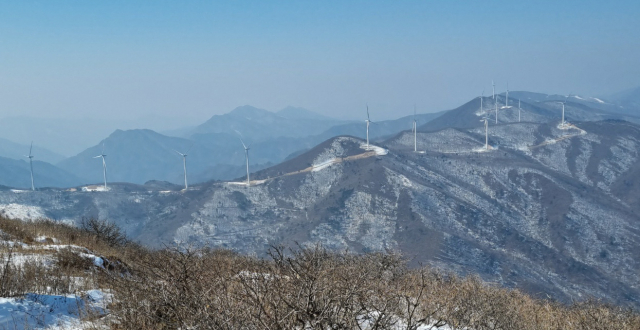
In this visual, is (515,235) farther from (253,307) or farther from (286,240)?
(253,307)

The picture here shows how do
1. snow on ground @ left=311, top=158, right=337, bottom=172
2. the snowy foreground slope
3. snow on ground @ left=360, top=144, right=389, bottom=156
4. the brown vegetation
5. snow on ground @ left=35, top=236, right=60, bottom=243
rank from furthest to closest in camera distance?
snow on ground @ left=360, top=144, right=389, bottom=156
snow on ground @ left=311, top=158, right=337, bottom=172
the snowy foreground slope
snow on ground @ left=35, top=236, right=60, bottom=243
the brown vegetation

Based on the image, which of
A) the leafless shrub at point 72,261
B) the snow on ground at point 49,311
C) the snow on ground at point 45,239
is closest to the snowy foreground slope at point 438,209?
the snow on ground at point 45,239

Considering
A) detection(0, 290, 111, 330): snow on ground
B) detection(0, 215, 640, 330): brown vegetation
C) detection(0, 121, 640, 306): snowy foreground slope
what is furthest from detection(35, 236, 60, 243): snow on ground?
detection(0, 121, 640, 306): snowy foreground slope

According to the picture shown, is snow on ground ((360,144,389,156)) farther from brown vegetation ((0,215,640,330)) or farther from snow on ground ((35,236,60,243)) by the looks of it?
brown vegetation ((0,215,640,330))

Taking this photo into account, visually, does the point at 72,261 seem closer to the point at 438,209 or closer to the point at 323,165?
the point at 438,209

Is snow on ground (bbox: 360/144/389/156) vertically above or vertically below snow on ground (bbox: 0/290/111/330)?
below

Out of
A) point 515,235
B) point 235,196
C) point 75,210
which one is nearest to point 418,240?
point 515,235
